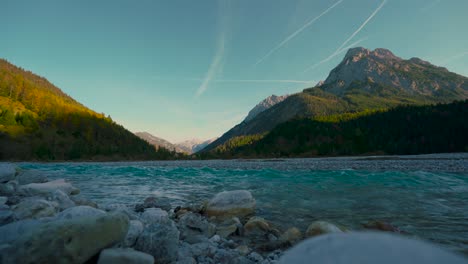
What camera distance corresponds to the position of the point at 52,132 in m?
94.3

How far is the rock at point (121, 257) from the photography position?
9.03 feet

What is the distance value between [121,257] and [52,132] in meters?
117

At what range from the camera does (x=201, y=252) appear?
405 cm

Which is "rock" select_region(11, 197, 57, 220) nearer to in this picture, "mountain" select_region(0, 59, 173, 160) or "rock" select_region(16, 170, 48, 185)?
"rock" select_region(16, 170, 48, 185)

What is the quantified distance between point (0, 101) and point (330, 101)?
606ft

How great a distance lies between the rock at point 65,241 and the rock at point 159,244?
38 cm

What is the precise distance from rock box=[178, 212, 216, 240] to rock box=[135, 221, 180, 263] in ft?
5.56

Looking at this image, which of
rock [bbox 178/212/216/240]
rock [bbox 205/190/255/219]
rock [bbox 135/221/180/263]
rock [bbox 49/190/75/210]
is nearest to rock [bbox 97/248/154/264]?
rock [bbox 135/221/180/263]

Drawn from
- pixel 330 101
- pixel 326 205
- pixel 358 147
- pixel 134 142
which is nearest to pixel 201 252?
pixel 326 205

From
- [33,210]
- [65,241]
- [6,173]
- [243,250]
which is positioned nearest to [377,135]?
[243,250]

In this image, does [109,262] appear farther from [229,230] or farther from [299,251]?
[229,230]

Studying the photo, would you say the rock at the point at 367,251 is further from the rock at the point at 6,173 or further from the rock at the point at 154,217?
the rock at the point at 6,173

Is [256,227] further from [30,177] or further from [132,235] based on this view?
[30,177]

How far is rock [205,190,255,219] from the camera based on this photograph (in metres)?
7.31
